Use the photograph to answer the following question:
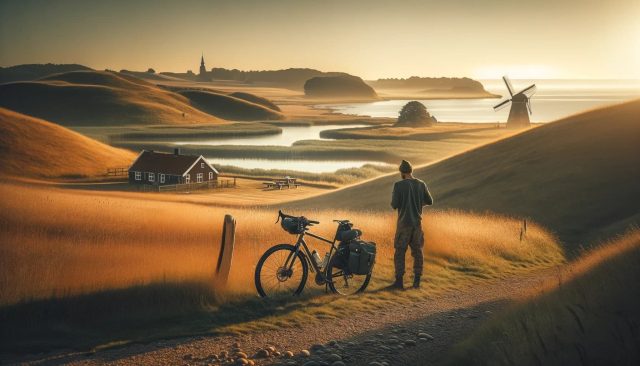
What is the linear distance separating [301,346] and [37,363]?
4314 mm

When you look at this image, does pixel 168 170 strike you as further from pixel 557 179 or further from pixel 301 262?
pixel 301 262

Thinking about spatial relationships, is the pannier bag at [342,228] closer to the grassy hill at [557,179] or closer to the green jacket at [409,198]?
the green jacket at [409,198]

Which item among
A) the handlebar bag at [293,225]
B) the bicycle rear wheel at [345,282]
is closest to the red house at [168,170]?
the bicycle rear wheel at [345,282]

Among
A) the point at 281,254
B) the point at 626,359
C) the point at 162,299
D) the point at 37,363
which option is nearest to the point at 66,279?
the point at 162,299

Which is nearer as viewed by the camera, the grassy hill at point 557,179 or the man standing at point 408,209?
the man standing at point 408,209

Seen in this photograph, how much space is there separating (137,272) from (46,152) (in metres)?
59.2

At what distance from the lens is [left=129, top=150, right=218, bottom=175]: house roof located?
6250 centimetres

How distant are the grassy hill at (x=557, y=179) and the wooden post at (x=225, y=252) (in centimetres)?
1559

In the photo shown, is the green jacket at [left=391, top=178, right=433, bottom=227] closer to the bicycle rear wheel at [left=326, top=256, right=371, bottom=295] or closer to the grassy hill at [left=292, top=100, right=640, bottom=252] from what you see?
the bicycle rear wheel at [left=326, top=256, right=371, bottom=295]

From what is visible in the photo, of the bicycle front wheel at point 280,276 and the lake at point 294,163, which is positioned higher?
the lake at point 294,163

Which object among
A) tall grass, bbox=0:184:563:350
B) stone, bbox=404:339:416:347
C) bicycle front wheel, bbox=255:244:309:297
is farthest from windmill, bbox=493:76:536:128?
stone, bbox=404:339:416:347

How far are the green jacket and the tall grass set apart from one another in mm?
1860

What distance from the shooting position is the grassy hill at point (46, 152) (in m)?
62.9

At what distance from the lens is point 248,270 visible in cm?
1459
